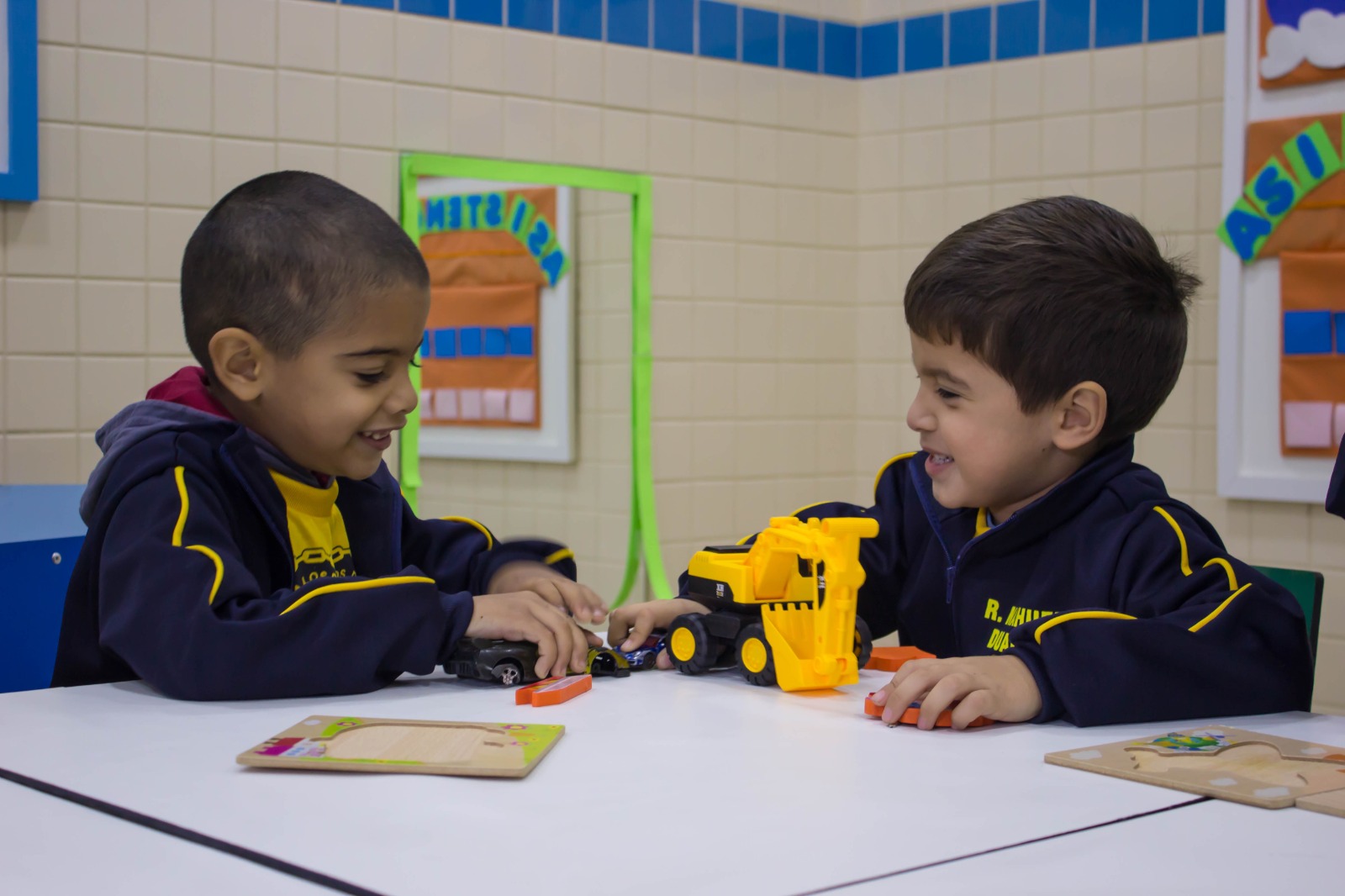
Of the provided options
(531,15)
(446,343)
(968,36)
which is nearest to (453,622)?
(446,343)

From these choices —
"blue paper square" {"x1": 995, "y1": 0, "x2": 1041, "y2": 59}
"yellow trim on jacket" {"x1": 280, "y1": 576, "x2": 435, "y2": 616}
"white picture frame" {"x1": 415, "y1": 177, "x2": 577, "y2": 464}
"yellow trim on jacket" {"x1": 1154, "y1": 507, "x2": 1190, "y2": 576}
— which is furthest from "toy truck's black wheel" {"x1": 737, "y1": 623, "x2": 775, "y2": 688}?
"blue paper square" {"x1": 995, "y1": 0, "x2": 1041, "y2": 59}

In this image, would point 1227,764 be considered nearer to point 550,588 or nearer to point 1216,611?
point 1216,611

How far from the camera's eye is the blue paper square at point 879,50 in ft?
12.6

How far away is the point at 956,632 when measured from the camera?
5.25 feet

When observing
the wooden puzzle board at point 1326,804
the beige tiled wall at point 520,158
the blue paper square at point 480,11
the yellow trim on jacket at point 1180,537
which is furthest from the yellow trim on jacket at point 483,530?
the blue paper square at point 480,11

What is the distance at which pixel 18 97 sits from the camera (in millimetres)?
2549

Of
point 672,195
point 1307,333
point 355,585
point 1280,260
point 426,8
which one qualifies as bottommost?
point 355,585

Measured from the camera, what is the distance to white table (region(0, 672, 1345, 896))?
30.5 inches

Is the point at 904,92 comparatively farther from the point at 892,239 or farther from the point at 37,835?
the point at 37,835

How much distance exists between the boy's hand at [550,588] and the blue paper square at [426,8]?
1.88 metres

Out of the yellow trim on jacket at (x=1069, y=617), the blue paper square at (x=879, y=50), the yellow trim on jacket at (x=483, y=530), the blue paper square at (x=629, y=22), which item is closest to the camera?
the yellow trim on jacket at (x=1069, y=617)

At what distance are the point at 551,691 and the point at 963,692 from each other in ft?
1.20

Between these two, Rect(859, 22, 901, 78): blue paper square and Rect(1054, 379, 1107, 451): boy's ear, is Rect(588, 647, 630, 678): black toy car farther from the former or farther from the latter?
Rect(859, 22, 901, 78): blue paper square

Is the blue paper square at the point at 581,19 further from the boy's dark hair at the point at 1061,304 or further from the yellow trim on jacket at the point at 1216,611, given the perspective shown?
the yellow trim on jacket at the point at 1216,611
